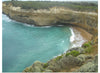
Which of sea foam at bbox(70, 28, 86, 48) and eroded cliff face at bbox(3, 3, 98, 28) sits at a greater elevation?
eroded cliff face at bbox(3, 3, 98, 28)

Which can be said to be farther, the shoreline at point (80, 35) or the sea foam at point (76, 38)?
the shoreline at point (80, 35)

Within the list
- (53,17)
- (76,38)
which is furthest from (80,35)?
(53,17)

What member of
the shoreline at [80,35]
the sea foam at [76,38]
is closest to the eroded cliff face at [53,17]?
the shoreline at [80,35]

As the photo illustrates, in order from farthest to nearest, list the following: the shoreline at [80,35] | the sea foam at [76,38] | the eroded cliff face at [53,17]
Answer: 1. the eroded cliff face at [53,17]
2. the shoreline at [80,35]
3. the sea foam at [76,38]

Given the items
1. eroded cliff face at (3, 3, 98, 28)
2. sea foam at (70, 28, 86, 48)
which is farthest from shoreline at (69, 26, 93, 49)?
eroded cliff face at (3, 3, 98, 28)

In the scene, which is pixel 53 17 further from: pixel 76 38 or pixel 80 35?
pixel 76 38

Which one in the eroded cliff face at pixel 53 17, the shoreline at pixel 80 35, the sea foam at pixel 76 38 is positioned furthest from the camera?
the eroded cliff face at pixel 53 17

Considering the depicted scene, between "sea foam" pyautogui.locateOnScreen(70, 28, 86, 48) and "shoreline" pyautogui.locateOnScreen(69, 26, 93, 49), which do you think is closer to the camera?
"sea foam" pyautogui.locateOnScreen(70, 28, 86, 48)

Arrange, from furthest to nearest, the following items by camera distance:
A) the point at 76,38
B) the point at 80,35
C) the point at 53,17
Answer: the point at 53,17, the point at 80,35, the point at 76,38

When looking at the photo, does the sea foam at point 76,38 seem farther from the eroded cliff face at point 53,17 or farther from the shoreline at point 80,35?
the eroded cliff face at point 53,17

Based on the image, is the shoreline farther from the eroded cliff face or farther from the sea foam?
the eroded cliff face

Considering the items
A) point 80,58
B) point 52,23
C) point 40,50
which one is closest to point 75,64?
point 80,58

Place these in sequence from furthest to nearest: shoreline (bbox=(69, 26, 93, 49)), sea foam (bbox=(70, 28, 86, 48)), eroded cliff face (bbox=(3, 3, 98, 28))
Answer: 1. eroded cliff face (bbox=(3, 3, 98, 28))
2. shoreline (bbox=(69, 26, 93, 49))
3. sea foam (bbox=(70, 28, 86, 48))
